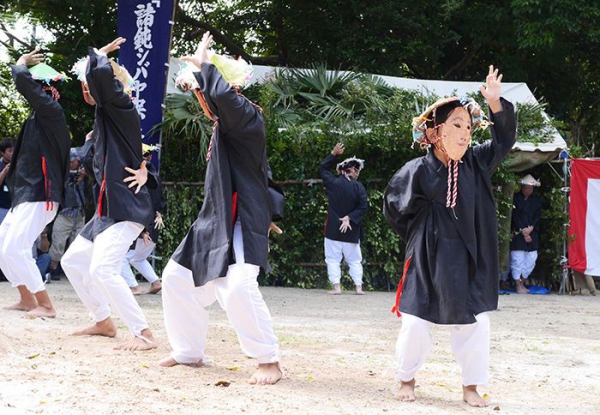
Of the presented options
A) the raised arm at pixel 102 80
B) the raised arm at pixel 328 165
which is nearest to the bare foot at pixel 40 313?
the raised arm at pixel 102 80

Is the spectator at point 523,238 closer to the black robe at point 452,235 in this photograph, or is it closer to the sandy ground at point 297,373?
the sandy ground at point 297,373

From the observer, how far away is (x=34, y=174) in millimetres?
7934

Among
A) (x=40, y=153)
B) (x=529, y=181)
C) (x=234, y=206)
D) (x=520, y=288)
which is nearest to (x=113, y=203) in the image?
(x=234, y=206)

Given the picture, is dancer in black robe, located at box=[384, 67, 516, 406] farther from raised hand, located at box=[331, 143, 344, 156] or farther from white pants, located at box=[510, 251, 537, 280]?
white pants, located at box=[510, 251, 537, 280]

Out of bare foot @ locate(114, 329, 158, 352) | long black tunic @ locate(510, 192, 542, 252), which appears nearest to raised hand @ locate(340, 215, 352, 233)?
long black tunic @ locate(510, 192, 542, 252)

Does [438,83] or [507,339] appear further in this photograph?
[438,83]

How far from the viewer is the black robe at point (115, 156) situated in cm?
662

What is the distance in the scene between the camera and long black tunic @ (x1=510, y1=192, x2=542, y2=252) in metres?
14.1

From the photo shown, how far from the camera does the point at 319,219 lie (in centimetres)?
1345

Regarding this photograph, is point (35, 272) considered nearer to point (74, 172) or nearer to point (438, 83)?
point (74, 172)

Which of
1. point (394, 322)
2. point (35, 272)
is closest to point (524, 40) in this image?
point (394, 322)

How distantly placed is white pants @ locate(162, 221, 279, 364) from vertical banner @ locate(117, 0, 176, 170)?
7119mm

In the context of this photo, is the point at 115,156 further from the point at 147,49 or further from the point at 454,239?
the point at 147,49

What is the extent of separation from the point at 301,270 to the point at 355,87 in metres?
3.14
